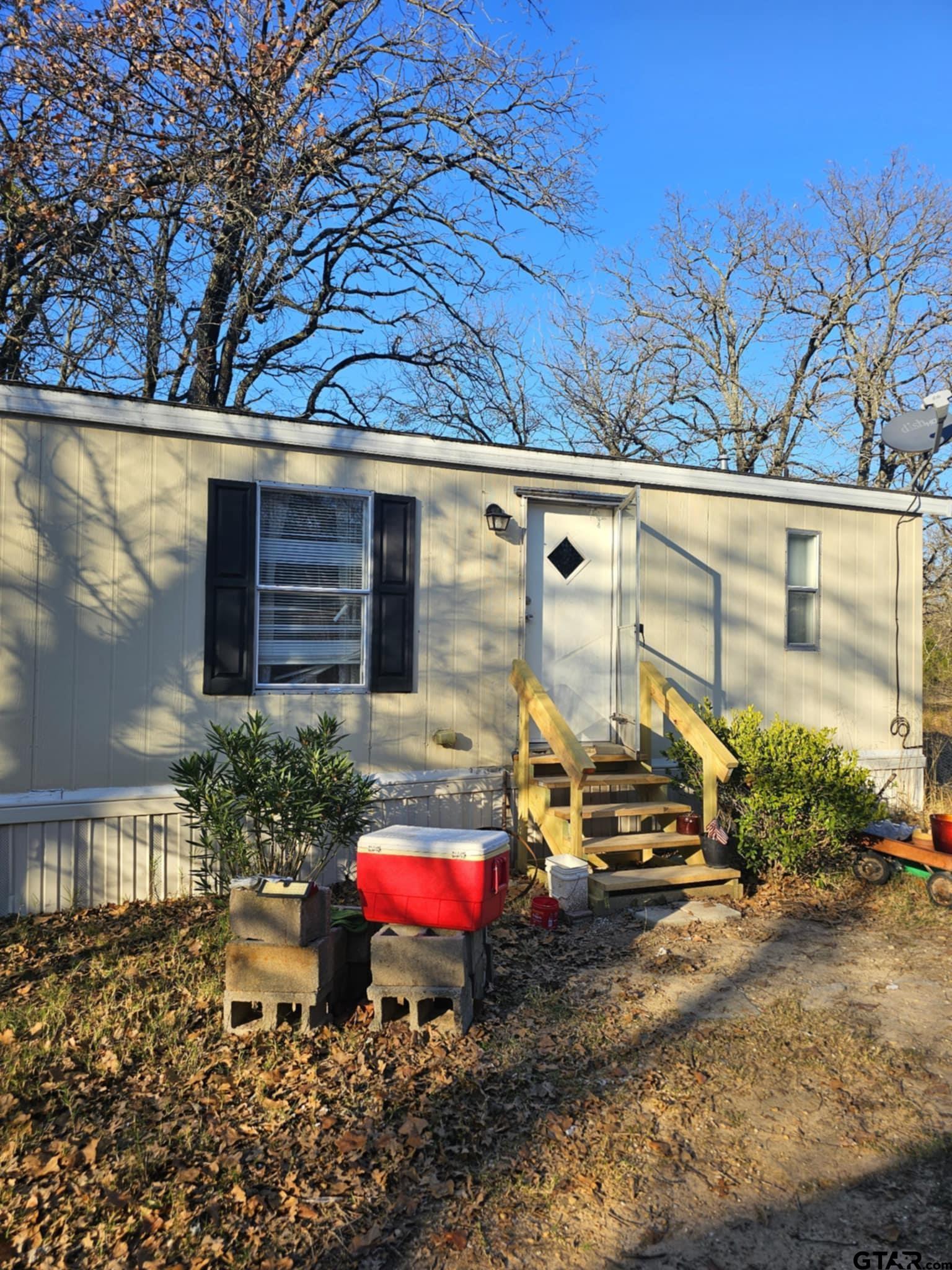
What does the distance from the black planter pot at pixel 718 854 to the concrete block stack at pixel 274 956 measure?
10.2 feet

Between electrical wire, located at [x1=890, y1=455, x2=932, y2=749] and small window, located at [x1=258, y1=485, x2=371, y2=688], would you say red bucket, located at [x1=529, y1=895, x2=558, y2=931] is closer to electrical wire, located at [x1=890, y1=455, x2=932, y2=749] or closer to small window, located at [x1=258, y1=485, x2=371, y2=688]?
small window, located at [x1=258, y1=485, x2=371, y2=688]

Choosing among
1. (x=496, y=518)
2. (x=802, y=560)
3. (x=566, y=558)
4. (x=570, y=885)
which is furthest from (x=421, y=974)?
(x=802, y=560)

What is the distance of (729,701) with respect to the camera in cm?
745

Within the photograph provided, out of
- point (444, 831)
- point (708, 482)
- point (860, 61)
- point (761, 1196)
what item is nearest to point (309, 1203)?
point (761, 1196)

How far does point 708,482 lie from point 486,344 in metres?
8.75

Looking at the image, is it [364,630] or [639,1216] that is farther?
[364,630]

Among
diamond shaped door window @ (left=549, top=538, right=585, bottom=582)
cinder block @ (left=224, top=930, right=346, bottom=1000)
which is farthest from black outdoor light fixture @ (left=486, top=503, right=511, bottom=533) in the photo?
cinder block @ (left=224, top=930, right=346, bottom=1000)

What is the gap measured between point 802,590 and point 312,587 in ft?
14.8

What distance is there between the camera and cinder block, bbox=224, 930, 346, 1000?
365cm

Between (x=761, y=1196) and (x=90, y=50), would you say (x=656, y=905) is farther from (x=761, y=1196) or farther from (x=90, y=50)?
(x=90, y=50)

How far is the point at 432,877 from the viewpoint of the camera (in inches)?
150

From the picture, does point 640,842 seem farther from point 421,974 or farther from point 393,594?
point 421,974

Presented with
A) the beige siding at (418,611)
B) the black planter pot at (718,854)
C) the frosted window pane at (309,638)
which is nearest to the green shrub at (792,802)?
the black planter pot at (718,854)

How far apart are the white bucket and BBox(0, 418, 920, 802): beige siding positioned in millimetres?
1319
